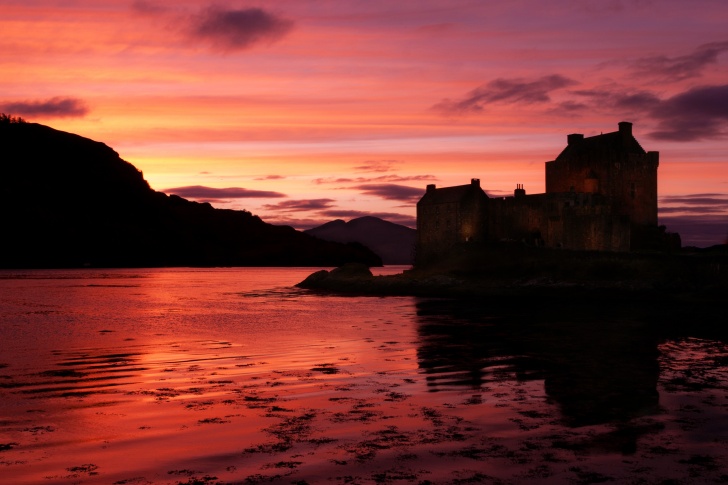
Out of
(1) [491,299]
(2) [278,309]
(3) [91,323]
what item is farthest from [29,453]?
(1) [491,299]

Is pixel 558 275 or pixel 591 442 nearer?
pixel 591 442

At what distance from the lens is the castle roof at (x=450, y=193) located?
252 ft

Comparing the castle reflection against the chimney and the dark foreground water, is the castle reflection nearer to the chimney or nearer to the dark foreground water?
the dark foreground water

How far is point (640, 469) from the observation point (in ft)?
32.5

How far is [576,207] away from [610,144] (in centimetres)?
924

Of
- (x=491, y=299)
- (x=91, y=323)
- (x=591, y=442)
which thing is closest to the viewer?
(x=591, y=442)

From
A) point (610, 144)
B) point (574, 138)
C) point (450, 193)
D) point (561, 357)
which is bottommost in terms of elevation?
point (561, 357)

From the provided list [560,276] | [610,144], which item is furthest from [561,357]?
[610,144]

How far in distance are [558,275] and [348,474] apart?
180 ft

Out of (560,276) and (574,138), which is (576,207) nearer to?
(560,276)

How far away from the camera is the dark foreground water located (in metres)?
10.0

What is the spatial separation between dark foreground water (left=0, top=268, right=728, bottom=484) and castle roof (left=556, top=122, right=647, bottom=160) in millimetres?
45575

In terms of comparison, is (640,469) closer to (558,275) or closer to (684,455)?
(684,455)

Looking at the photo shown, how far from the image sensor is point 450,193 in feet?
259
